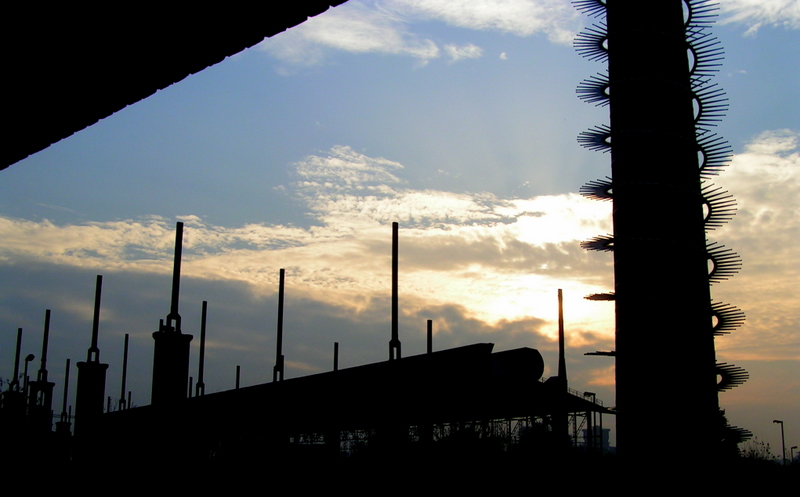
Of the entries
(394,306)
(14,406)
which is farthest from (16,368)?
(394,306)

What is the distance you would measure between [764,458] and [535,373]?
5.94 m

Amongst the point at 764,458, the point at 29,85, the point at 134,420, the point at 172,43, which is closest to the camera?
the point at 172,43

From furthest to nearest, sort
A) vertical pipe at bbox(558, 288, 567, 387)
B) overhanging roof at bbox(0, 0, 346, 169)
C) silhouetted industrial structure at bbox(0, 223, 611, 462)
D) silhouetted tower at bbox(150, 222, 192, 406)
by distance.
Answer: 1. vertical pipe at bbox(558, 288, 567, 387)
2. silhouetted industrial structure at bbox(0, 223, 611, 462)
3. silhouetted tower at bbox(150, 222, 192, 406)
4. overhanging roof at bbox(0, 0, 346, 169)

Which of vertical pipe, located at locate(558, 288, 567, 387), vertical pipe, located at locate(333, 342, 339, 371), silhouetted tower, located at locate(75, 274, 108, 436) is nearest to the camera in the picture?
silhouetted tower, located at locate(75, 274, 108, 436)

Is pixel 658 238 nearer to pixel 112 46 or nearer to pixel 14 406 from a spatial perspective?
pixel 112 46

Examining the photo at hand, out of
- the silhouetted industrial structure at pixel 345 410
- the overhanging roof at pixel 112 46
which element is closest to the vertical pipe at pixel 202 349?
the silhouetted industrial structure at pixel 345 410

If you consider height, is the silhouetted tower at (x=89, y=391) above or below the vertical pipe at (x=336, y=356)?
below

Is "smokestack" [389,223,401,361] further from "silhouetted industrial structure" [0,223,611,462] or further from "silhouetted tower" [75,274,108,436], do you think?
"silhouetted tower" [75,274,108,436]

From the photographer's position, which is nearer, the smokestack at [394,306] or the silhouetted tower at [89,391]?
the smokestack at [394,306]

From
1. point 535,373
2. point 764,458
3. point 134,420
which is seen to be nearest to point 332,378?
point 535,373

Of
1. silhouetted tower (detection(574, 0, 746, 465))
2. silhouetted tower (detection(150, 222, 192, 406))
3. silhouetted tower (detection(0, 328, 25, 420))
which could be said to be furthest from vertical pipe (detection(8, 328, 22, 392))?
silhouetted tower (detection(574, 0, 746, 465))

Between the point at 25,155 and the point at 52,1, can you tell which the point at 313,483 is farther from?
the point at 52,1

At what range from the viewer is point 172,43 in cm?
526

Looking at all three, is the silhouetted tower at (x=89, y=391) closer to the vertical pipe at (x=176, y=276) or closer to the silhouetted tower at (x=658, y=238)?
the vertical pipe at (x=176, y=276)
